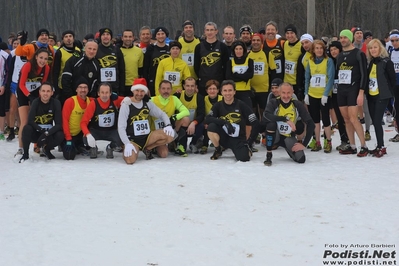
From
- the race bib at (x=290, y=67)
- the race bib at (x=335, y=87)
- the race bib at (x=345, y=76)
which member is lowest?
the race bib at (x=335, y=87)

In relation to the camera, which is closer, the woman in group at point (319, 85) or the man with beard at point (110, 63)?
the woman in group at point (319, 85)

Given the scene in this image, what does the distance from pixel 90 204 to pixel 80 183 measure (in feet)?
3.19

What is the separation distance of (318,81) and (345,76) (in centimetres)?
51

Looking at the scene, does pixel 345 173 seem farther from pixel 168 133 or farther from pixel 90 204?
pixel 90 204

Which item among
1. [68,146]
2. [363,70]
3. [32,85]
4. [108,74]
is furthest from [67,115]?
[363,70]

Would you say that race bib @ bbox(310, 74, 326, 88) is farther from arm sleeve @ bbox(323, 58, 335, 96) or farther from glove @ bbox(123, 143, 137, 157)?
glove @ bbox(123, 143, 137, 157)

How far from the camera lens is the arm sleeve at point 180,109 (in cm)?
902

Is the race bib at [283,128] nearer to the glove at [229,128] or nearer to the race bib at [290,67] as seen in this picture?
the glove at [229,128]

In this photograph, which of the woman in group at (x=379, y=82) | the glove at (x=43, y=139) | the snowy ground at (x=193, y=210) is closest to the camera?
the snowy ground at (x=193, y=210)

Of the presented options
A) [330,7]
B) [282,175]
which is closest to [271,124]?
[282,175]

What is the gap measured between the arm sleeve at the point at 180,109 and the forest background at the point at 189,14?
16.5m

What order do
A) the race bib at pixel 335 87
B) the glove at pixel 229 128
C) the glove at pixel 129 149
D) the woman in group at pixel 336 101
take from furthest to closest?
the woman in group at pixel 336 101
the race bib at pixel 335 87
the glove at pixel 229 128
the glove at pixel 129 149

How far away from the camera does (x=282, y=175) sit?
7.63 metres

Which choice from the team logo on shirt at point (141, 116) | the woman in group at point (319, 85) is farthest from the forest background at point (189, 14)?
the team logo on shirt at point (141, 116)
